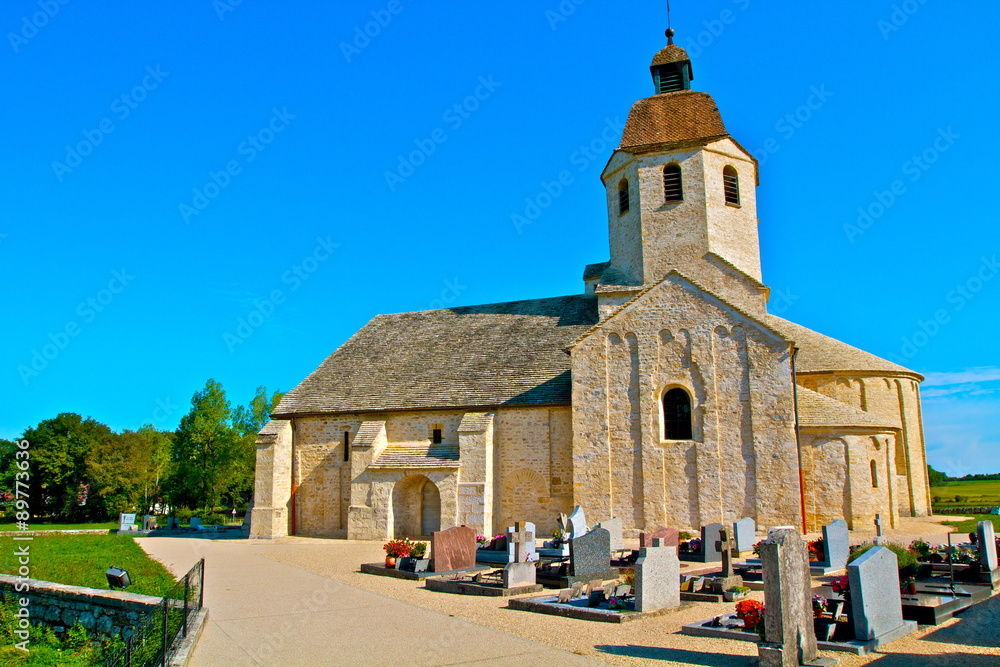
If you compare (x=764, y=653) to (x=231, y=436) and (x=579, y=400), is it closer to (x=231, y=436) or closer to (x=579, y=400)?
(x=579, y=400)

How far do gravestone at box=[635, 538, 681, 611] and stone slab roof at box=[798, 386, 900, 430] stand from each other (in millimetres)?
13968

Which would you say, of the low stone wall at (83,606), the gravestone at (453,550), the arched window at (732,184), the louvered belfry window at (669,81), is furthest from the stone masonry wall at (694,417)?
the low stone wall at (83,606)

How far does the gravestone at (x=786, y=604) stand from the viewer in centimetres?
813

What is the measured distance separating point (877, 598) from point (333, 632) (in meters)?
7.75

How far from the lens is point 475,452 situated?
2622cm

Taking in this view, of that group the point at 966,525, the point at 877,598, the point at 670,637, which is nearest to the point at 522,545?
the point at 670,637

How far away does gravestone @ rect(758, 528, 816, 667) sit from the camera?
26.7 feet

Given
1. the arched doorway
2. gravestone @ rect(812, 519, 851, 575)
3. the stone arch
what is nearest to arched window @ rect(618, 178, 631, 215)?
the stone arch

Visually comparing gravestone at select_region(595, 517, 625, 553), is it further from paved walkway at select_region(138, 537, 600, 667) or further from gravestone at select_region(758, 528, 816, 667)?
gravestone at select_region(758, 528, 816, 667)

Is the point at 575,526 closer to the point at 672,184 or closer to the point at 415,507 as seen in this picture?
the point at 415,507

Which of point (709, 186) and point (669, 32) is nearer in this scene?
point (709, 186)

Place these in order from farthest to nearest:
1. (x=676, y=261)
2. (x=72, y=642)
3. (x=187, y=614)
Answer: (x=676, y=261), (x=72, y=642), (x=187, y=614)

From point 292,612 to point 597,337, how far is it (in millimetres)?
15895

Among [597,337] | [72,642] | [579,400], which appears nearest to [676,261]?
[597,337]
